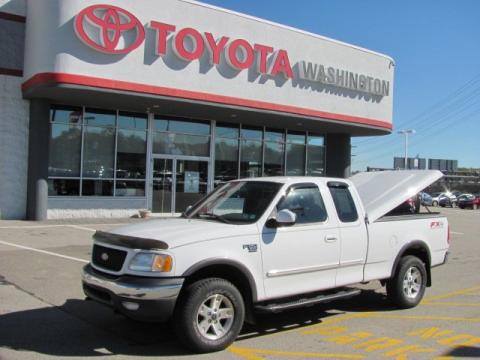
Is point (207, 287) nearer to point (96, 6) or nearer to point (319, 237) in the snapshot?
→ point (319, 237)

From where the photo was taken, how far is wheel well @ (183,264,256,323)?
538cm

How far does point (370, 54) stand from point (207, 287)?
21.1 meters

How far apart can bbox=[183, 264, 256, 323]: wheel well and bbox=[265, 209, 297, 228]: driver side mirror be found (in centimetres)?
67

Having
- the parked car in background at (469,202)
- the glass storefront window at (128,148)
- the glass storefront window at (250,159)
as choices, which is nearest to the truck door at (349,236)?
the glass storefront window at (128,148)

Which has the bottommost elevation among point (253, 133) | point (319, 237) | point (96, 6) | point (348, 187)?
point (319, 237)

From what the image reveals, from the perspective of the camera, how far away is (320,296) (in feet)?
20.9

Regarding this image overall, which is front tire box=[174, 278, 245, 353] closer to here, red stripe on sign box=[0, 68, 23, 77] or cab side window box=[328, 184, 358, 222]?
cab side window box=[328, 184, 358, 222]

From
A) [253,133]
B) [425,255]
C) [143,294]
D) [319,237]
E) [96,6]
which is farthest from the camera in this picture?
[253,133]

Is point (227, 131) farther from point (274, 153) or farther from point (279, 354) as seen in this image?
point (279, 354)

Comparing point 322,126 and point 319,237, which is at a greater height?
point 322,126

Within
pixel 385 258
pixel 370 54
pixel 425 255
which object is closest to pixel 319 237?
pixel 385 258

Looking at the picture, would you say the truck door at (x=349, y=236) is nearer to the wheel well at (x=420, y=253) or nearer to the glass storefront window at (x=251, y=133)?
the wheel well at (x=420, y=253)

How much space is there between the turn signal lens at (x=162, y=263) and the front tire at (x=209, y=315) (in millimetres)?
314

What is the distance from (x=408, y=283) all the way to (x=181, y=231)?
12.3ft
